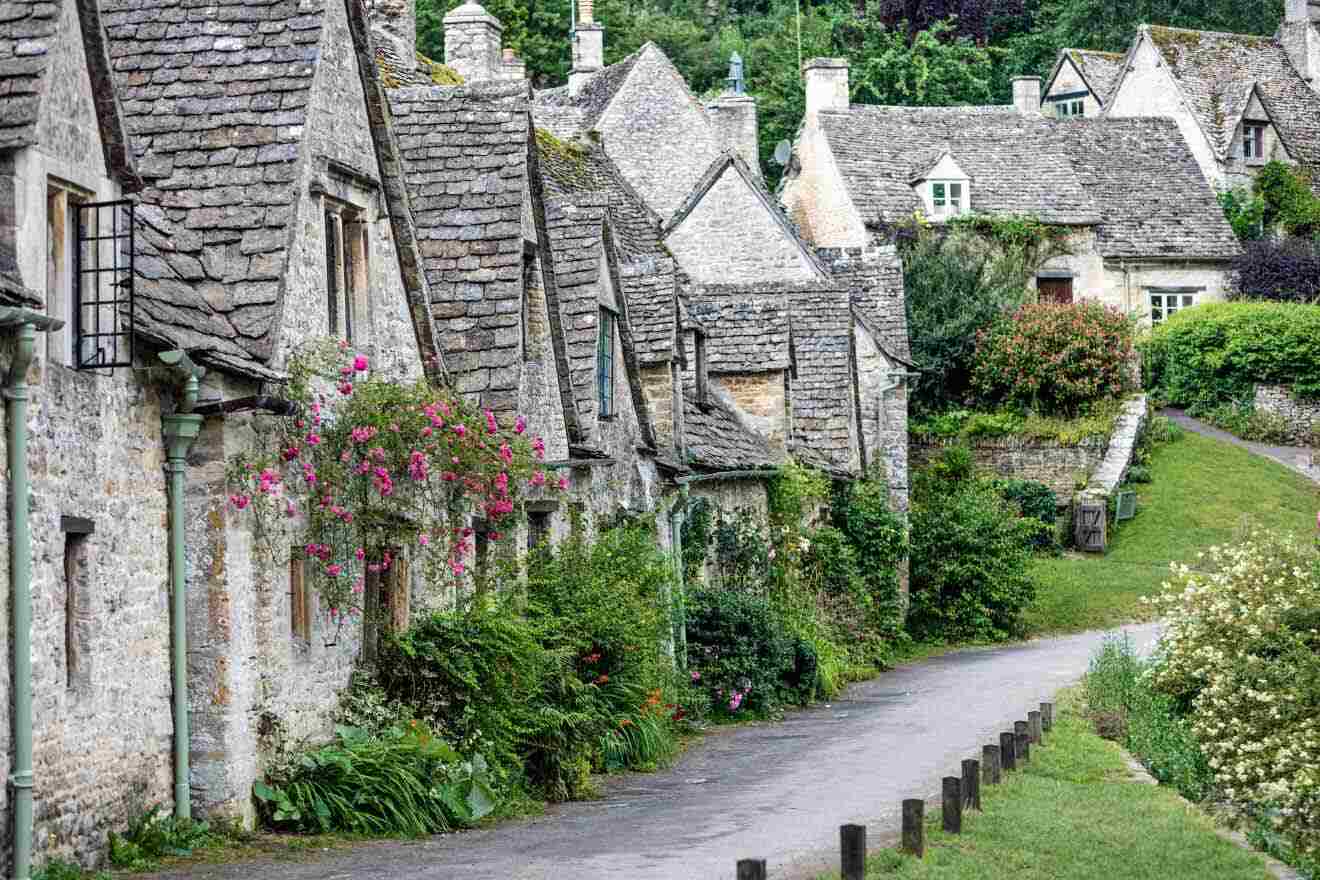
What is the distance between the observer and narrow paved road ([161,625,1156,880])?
14805mm

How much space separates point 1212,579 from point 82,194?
1747cm

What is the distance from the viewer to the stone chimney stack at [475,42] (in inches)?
1319

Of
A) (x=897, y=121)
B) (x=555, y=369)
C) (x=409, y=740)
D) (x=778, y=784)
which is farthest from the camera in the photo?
(x=897, y=121)

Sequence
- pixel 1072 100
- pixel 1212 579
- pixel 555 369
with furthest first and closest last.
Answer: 1. pixel 1072 100
2. pixel 1212 579
3. pixel 555 369

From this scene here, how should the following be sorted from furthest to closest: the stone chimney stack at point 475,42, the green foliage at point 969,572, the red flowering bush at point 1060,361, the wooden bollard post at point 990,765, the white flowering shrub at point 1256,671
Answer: the red flowering bush at point 1060,361 < the green foliage at point 969,572 < the stone chimney stack at point 475,42 < the white flowering shrub at point 1256,671 < the wooden bollard post at point 990,765

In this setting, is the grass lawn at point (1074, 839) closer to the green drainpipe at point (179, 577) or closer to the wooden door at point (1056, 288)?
the green drainpipe at point (179, 577)

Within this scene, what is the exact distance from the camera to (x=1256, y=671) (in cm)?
2178

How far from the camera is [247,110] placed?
56.7 ft

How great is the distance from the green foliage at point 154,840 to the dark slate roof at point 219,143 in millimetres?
3313

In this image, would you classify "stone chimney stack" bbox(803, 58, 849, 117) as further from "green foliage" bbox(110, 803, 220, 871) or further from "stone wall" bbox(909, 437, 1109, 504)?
"green foliage" bbox(110, 803, 220, 871)

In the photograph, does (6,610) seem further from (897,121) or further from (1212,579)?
(897,121)

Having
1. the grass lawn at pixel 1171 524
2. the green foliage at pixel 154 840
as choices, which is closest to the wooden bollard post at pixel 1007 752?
the green foliage at pixel 154 840

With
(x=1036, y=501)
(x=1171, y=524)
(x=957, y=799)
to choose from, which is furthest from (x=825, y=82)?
(x=957, y=799)

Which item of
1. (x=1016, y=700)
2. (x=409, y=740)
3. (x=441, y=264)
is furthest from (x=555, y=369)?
(x=1016, y=700)
